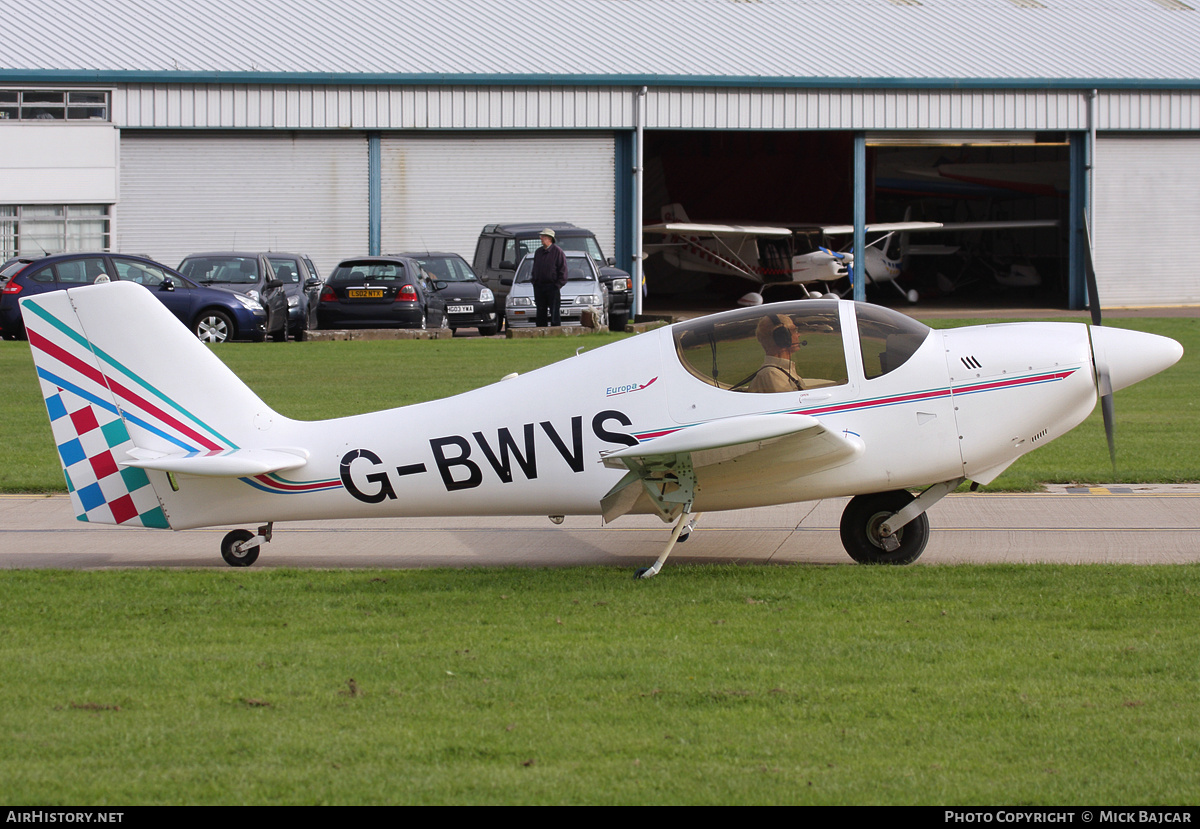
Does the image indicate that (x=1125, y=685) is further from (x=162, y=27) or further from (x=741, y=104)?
(x=162, y=27)

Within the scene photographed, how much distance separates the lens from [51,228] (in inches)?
1223

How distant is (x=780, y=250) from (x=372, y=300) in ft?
50.8

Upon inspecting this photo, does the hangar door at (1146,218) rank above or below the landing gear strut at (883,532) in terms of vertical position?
above

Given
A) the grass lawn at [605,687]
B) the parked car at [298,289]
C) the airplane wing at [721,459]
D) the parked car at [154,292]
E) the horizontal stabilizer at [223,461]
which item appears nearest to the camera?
the grass lawn at [605,687]

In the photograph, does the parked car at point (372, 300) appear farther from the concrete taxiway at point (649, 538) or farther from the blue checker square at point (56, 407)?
the blue checker square at point (56, 407)

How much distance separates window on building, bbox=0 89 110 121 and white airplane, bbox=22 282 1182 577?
25827mm

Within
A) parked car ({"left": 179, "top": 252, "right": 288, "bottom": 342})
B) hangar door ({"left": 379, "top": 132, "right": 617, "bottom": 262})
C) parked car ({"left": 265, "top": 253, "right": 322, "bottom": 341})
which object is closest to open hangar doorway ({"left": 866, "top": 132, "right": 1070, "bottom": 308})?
hangar door ({"left": 379, "top": 132, "right": 617, "bottom": 262})

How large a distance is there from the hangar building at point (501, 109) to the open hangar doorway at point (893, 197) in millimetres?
4991

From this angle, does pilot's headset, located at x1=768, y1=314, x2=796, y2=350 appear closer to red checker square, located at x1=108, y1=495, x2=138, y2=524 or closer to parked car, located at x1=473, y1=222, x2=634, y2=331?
red checker square, located at x1=108, y1=495, x2=138, y2=524

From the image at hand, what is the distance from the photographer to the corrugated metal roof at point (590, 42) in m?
31.7

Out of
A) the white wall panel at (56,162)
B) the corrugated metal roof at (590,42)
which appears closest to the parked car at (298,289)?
the corrugated metal roof at (590,42)

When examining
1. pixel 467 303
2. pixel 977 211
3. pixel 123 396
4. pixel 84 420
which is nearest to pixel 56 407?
pixel 84 420

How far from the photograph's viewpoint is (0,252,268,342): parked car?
22484 mm

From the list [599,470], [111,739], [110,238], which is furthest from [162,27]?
[111,739]
